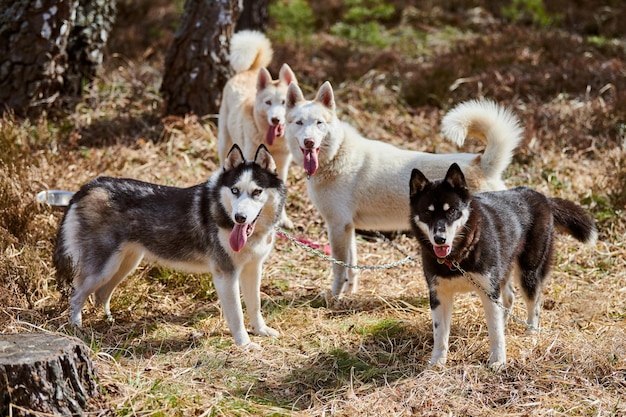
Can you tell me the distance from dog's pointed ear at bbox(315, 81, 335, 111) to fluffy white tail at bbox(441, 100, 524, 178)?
1000 mm

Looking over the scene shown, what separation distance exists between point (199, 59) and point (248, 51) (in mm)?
1222

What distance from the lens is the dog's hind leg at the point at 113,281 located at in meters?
5.17

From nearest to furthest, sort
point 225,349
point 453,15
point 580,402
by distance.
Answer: point 580,402
point 225,349
point 453,15

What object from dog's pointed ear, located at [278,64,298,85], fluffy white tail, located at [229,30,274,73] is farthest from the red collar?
fluffy white tail, located at [229,30,274,73]

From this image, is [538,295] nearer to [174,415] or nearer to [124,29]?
[174,415]

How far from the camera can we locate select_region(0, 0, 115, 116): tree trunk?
795cm

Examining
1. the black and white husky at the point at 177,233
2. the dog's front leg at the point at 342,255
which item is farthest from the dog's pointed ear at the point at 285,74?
the black and white husky at the point at 177,233

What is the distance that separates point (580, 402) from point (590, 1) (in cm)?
1148

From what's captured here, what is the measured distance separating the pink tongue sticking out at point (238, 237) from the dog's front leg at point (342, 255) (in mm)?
1363

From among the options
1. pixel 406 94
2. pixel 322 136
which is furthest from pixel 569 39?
pixel 322 136

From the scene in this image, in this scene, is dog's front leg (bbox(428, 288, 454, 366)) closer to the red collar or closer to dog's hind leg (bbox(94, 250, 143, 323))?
the red collar

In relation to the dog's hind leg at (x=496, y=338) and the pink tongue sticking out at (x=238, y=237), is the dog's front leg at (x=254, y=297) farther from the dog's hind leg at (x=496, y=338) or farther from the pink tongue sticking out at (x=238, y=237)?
the dog's hind leg at (x=496, y=338)

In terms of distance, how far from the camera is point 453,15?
521 inches

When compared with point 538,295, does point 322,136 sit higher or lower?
higher
